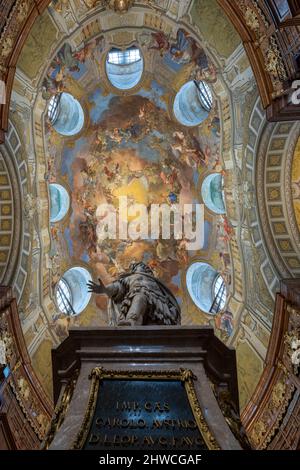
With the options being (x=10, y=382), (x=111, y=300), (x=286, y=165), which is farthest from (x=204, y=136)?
(x=111, y=300)

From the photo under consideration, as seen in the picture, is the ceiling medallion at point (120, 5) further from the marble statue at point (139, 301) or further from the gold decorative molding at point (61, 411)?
the gold decorative molding at point (61, 411)

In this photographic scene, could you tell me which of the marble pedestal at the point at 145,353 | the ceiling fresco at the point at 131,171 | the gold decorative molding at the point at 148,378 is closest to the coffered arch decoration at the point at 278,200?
the ceiling fresco at the point at 131,171

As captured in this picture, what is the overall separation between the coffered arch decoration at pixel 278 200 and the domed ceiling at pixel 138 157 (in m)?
0.40

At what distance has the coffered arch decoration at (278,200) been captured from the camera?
16578mm

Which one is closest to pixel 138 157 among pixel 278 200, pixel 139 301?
pixel 278 200

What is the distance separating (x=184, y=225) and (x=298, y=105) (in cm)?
1167

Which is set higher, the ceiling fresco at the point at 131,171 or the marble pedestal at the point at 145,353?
the ceiling fresco at the point at 131,171

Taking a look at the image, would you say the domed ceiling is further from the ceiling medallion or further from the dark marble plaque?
the dark marble plaque

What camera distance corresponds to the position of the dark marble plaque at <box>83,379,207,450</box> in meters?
5.74

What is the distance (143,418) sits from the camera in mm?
6156

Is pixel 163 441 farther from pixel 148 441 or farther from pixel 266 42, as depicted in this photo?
pixel 266 42
